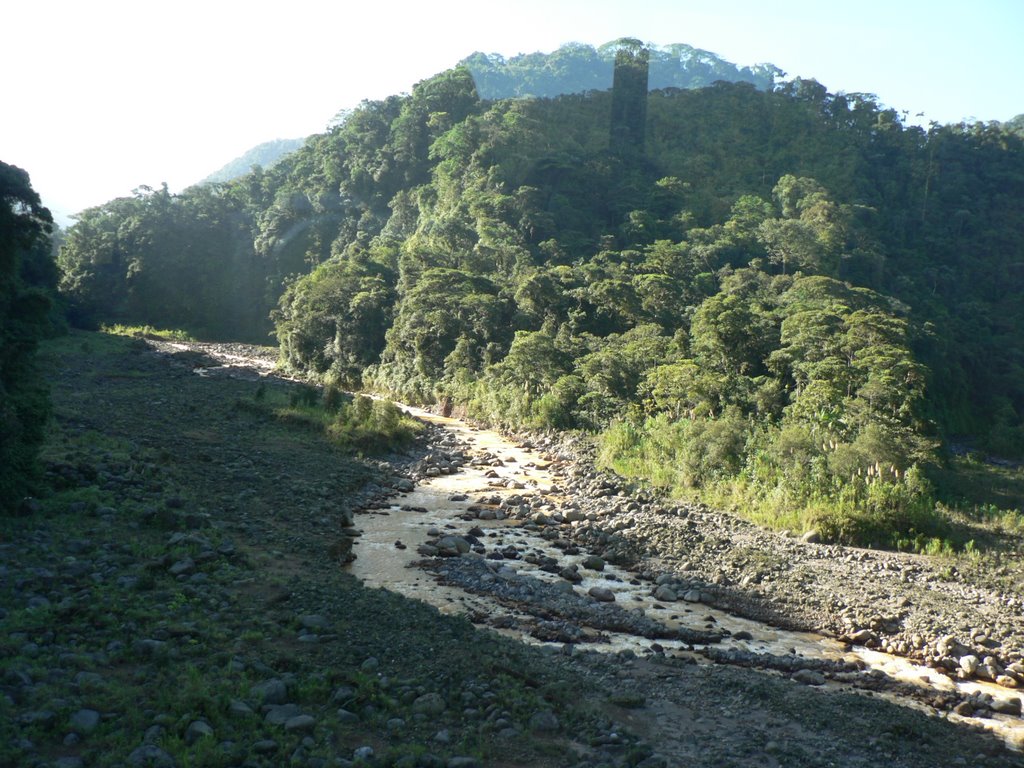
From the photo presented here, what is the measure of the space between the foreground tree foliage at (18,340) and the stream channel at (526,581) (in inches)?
237

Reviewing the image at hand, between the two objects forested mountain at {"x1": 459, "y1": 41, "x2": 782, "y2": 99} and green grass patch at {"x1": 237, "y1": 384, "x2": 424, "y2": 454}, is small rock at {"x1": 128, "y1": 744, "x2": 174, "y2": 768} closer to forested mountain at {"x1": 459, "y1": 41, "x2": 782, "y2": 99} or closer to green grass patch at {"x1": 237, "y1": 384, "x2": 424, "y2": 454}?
green grass patch at {"x1": 237, "y1": 384, "x2": 424, "y2": 454}

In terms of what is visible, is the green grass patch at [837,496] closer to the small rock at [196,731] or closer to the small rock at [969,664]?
the small rock at [969,664]

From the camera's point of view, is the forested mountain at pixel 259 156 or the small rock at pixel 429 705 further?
the forested mountain at pixel 259 156

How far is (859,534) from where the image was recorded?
17.8 meters

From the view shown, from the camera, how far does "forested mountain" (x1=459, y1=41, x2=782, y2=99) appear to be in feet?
455

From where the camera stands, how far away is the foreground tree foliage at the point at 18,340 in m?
12.6

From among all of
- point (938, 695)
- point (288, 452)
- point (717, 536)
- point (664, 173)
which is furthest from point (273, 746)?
point (664, 173)

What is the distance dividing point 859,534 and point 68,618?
51.9 ft

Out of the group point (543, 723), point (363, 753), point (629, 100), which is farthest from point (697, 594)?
point (629, 100)

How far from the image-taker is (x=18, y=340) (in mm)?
13102

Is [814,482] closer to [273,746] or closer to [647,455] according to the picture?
[647,455]

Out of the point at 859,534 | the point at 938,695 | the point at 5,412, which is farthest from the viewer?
the point at 859,534

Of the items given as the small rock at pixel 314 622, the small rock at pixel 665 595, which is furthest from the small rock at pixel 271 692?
the small rock at pixel 665 595

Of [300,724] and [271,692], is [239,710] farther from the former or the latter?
[300,724]
